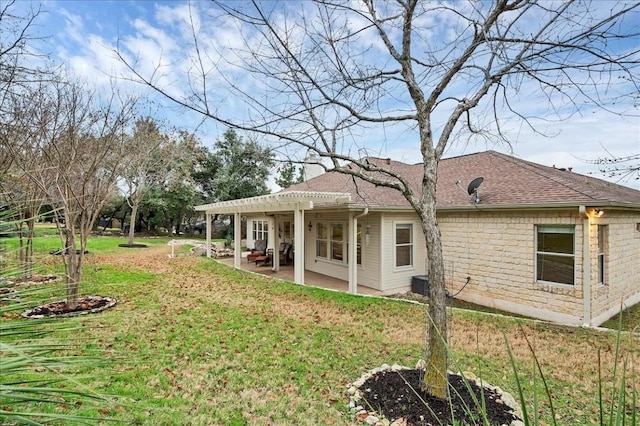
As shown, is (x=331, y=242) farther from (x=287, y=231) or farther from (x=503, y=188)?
(x=503, y=188)

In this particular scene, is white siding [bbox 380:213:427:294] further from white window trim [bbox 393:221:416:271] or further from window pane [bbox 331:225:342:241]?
window pane [bbox 331:225:342:241]

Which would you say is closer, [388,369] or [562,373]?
[388,369]

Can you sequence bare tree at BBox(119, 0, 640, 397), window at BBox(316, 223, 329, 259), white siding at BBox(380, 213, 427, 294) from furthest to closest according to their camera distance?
1. window at BBox(316, 223, 329, 259)
2. white siding at BBox(380, 213, 427, 294)
3. bare tree at BBox(119, 0, 640, 397)

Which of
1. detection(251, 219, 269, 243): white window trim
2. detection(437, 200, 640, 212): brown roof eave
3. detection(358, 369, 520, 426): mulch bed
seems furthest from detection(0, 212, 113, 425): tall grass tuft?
detection(251, 219, 269, 243): white window trim

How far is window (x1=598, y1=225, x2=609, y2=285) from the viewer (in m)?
8.05

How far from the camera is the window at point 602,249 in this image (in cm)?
805

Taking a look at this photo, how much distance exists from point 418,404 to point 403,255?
7329 millimetres

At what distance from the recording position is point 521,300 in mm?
8414

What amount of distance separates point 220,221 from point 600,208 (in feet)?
97.5

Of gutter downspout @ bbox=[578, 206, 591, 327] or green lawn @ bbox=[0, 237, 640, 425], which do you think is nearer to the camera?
green lawn @ bbox=[0, 237, 640, 425]

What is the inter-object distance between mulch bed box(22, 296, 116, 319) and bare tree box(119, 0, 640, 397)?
5.38 m

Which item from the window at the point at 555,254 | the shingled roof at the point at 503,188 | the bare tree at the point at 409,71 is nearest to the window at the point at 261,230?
the shingled roof at the point at 503,188

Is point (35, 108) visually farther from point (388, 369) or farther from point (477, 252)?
point (477, 252)

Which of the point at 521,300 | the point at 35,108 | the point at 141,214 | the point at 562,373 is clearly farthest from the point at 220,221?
the point at 562,373
